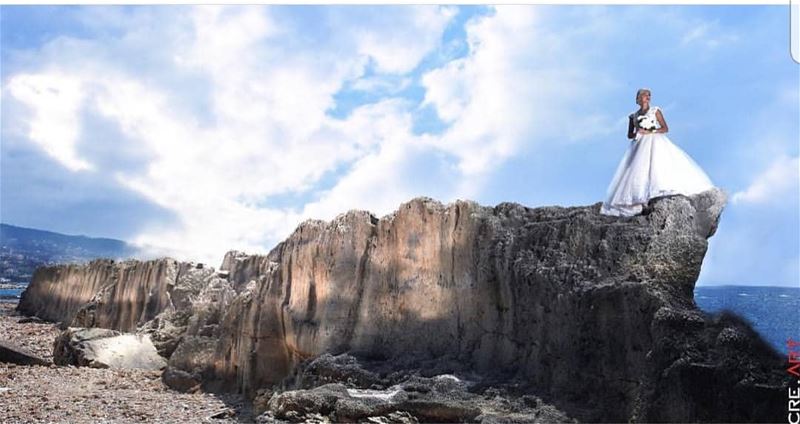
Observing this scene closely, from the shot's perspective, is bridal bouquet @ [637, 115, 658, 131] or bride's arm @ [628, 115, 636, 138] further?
bride's arm @ [628, 115, 636, 138]

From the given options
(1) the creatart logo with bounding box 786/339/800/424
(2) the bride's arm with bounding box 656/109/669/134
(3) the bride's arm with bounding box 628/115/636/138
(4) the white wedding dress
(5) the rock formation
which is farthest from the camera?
(3) the bride's arm with bounding box 628/115/636/138

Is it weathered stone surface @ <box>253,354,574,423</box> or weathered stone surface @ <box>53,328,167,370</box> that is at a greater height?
weathered stone surface @ <box>53,328,167,370</box>

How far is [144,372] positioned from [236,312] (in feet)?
8.43

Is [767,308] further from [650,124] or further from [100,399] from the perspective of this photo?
[100,399]

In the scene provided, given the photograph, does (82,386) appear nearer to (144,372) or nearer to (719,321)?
(144,372)

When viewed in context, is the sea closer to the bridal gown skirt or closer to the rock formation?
the rock formation

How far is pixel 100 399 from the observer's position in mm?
9273

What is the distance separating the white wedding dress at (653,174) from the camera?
6.16m

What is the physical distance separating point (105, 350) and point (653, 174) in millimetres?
10568

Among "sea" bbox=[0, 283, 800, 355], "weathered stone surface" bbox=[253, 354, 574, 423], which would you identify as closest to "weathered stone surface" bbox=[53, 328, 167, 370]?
"weathered stone surface" bbox=[253, 354, 574, 423]

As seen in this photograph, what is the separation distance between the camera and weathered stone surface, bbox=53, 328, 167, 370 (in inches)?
500

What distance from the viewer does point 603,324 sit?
5555mm

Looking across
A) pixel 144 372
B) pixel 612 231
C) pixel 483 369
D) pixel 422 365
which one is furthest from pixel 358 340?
pixel 144 372

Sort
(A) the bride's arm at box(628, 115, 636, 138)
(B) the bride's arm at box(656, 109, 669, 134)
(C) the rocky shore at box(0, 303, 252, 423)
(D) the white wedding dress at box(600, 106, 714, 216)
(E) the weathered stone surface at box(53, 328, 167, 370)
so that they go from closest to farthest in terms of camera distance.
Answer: (D) the white wedding dress at box(600, 106, 714, 216), (B) the bride's arm at box(656, 109, 669, 134), (A) the bride's arm at box(628, 115, 636, 138), (C) the rocky shore at box(0, 303, 252, 423), (E) the weathered stone surface at box(53, 328, 167, 370)
